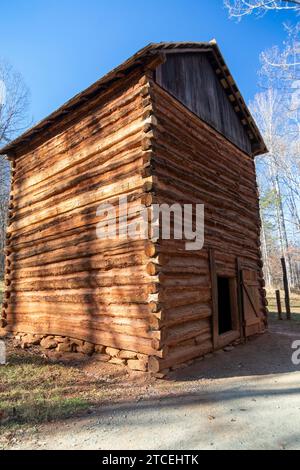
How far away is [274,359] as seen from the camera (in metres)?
7.32

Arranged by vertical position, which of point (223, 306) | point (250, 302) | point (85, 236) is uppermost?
point (85, 236)

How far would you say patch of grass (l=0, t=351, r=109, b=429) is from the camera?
13.6ft

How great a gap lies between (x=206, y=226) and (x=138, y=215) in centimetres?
225

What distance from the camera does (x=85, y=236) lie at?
7543 mm

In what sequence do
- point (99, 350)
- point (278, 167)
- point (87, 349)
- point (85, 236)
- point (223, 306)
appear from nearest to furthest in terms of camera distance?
point (99, 350) < point (87, 349) < point (85, 236) < point (223, 306) < point (278, 167)

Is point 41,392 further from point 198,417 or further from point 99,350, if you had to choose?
point 198,417

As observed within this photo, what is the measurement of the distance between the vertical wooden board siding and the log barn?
43 millimetres

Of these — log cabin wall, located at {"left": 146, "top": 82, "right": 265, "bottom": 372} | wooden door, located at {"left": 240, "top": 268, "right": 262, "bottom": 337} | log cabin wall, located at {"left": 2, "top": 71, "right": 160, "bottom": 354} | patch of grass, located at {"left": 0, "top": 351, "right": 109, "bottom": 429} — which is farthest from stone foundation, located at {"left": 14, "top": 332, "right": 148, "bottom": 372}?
wooden door, located at {"left": 240, "top": 268, "right": 262, "bottom": 337}

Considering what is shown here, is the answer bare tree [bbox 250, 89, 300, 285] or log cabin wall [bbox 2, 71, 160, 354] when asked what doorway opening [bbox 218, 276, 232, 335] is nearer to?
log cabin wall [bbox 2, 71, 160, 354]

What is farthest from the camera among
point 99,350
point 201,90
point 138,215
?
point 201,90

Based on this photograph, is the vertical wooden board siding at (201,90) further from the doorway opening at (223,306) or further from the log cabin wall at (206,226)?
the doorway opening at (223,306)

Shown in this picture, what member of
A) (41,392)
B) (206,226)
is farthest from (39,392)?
(206,226)

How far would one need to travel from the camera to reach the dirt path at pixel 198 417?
3.39 metres

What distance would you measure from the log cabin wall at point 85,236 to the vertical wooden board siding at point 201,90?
119 centimetres
